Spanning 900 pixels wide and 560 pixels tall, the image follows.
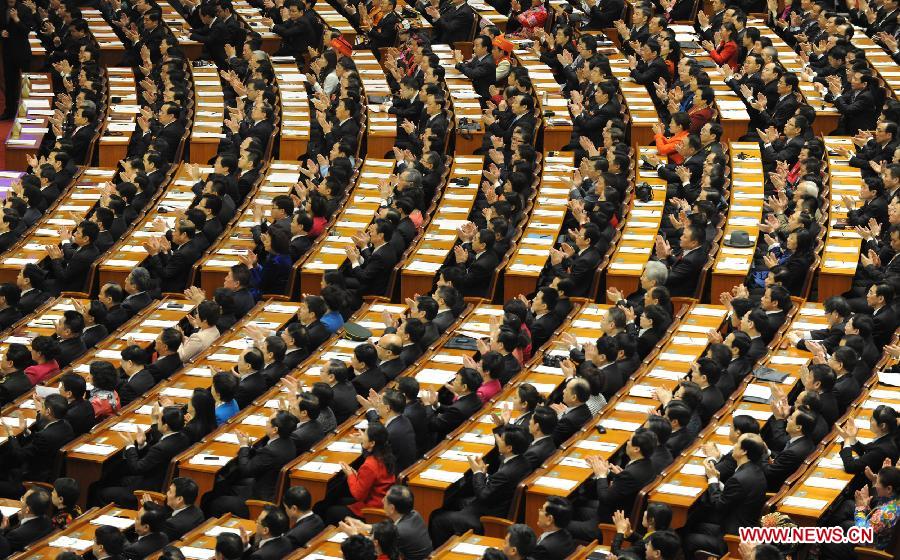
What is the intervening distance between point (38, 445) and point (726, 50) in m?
8.71

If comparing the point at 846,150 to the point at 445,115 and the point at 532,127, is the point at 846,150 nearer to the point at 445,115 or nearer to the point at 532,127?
the point at 532,127

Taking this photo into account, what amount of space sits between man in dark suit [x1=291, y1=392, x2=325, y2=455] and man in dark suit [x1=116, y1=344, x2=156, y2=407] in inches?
56.4

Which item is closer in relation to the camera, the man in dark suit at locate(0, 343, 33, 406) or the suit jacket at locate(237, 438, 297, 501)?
the suit jacket at locate(237, 438, 297, 501)

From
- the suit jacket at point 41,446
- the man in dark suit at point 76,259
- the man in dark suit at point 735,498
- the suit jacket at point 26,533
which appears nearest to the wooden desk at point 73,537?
the suit jacket at point 26,533

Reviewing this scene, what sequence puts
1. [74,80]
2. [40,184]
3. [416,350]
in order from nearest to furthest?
1. [416,350]
2. [40,184]
3. [74,80]

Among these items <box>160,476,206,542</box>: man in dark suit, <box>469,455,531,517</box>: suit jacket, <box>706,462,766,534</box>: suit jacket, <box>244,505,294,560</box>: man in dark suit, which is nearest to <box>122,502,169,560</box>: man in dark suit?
<box>160,476,206,542</box>: man in dark suit

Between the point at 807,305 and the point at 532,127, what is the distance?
12.0 ft

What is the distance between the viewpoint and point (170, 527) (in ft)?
28.6

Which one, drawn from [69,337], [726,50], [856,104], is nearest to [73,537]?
[69,337]

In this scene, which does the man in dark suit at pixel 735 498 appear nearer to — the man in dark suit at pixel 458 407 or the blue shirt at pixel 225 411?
the man in dark suit at pixel 458 407

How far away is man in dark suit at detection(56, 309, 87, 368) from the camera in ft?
36.1

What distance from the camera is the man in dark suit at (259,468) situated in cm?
935

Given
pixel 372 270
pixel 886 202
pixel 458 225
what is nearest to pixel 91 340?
pixel 372 270

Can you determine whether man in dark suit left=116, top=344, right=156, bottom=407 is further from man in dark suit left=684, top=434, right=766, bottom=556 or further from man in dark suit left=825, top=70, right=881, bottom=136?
man in dark suit left=825, top=70, right=881, bottom=136
